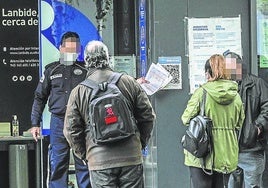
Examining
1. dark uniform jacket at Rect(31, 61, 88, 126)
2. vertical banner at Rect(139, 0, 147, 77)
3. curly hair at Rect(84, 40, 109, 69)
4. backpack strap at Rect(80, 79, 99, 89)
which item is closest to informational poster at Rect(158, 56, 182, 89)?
vertical banner at Rect(139, 0, 147, 77)

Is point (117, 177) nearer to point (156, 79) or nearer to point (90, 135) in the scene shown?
point (90, 135)

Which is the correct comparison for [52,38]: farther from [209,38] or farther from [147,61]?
[209,38]

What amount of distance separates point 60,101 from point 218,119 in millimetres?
2203

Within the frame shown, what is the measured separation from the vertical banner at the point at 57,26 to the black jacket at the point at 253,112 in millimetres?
2236

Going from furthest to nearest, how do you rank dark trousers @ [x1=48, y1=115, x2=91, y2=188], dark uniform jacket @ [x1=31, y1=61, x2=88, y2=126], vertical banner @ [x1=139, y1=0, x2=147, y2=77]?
vertical banner @ [x1=139, y1=0, x2=147, y2=77] → dark uniform jacket @ [x1=31, y1=61, x2=88, y2=126] → dark trousers @ [x1=48, y1=115, x2=91, y2=188]

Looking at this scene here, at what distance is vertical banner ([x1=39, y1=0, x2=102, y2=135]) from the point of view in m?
8.27

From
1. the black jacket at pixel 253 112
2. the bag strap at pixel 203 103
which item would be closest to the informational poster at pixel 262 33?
the black jacket at pixel 253 112

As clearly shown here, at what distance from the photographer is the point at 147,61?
7.85 meters

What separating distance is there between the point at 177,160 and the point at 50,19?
2.44m

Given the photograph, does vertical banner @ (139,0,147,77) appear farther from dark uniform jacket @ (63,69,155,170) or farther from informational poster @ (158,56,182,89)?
dark uniform jacket @ (63,69,155,170)

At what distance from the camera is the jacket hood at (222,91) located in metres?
6.17

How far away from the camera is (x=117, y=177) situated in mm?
5648

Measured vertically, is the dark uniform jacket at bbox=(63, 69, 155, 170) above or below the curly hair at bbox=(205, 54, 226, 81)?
below

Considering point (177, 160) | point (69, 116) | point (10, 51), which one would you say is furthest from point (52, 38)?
point (69, 116)
